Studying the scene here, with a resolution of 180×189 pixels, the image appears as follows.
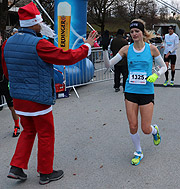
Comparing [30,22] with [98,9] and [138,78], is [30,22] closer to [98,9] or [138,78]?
[138,78]

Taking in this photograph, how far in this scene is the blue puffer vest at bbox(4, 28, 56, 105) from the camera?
2.87m

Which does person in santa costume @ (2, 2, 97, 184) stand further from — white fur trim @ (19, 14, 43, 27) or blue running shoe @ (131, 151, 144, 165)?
blue running shoe @ (131, 151, 144, 165)

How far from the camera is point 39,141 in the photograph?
3133 mm

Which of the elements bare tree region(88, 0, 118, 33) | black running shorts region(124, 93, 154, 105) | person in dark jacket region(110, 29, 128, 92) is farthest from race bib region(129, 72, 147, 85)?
bare tree region(88, 0, 118, 33)

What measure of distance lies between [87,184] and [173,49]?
6.77 m

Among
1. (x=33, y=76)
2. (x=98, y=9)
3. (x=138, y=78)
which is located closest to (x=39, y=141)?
(x=33, y=76)

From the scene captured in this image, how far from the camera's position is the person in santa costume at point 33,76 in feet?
9.39

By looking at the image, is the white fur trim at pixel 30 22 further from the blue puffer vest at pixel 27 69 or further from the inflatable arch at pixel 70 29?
the inflatable arch at pixel 70 29

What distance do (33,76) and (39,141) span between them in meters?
0.79

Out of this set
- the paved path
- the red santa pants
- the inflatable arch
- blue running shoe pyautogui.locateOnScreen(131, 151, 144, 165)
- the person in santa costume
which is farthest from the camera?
the inflatable arch

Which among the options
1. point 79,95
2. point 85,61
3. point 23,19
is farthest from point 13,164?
point 85,61

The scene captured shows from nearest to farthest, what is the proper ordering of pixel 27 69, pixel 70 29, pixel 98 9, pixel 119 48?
pixel 27 69 < pixel 119 48 < pixel 70 29 < pixel 98 9

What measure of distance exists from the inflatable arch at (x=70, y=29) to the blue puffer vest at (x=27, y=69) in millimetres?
4555

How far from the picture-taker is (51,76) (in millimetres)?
3074
